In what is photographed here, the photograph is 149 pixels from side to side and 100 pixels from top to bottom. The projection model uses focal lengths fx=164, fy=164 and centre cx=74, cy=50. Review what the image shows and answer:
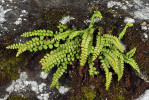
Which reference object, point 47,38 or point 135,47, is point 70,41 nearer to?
point 47,38

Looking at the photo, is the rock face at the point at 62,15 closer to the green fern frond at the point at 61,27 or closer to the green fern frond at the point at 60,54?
the green fern frond at the point at 61,27

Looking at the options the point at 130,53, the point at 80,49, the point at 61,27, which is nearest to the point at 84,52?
the point at 80,49

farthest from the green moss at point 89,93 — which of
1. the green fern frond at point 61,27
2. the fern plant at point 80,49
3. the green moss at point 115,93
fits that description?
the green fern frond at point 61,27

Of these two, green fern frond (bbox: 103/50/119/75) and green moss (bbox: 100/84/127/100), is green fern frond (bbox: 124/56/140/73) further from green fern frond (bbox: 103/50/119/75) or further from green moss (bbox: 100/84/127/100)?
green moss (bbox: 100/84/127/100)

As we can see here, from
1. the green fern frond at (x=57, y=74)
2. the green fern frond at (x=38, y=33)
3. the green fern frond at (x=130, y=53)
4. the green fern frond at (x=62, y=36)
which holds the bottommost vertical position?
the green fern frond at (x=57, y=74)

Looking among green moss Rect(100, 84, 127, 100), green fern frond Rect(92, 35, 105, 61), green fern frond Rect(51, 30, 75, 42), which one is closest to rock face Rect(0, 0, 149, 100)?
green fern frond Rect(51, 30, 75, 42)

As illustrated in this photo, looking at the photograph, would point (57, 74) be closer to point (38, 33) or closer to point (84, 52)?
point (84, 52)
